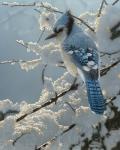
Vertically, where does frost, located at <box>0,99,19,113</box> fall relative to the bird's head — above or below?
below

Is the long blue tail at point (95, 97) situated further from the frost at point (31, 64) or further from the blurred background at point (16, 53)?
the blurred background at point (16, 53)

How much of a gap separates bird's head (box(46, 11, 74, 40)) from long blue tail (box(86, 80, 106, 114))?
44 centimetres

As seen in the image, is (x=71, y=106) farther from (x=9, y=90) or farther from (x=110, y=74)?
(x=9, y=90)

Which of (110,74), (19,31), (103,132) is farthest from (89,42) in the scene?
(19,31)

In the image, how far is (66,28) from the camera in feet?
9.72

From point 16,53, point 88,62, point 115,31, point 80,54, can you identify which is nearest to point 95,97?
point 88,62

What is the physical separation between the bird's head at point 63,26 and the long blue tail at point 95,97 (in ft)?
1.44

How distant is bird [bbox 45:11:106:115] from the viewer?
2494 mm

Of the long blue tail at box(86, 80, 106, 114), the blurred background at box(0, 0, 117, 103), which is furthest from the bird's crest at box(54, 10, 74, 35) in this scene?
the blurred background at box(0, 0, 117, 103)

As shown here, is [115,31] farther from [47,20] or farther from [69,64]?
[47,20]

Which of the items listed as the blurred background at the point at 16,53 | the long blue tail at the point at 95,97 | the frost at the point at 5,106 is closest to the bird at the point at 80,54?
the long blue tail at the point at 95,97

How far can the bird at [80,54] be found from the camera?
2494 mm

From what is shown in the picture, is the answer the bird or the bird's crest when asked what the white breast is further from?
the bird's crest

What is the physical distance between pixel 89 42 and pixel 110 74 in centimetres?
19
